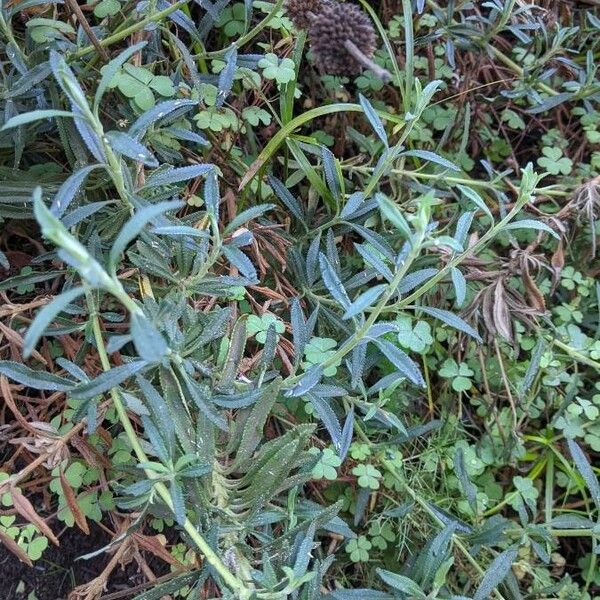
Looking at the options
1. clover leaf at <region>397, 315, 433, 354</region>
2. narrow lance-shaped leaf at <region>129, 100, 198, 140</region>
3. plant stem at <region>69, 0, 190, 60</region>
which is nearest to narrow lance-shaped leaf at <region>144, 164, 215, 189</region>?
narrow lance-shaped leaf at <region>129, 100, 198, 140</region>

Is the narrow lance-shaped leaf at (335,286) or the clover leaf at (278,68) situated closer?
the narrow lance-shaped leaf at (335,286)

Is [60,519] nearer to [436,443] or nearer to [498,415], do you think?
[436,443]

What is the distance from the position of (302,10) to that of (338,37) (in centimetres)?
18

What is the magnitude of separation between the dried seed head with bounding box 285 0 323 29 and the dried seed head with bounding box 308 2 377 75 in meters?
0.11

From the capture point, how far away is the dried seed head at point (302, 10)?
108cm

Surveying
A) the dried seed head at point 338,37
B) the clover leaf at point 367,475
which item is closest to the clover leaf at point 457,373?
the clover leaf at point 367,475

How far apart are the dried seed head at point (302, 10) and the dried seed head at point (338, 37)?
106mm

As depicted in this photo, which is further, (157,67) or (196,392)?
(157,67)

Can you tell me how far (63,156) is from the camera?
1375mm

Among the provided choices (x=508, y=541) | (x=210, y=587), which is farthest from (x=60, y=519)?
(x=508, y=541)

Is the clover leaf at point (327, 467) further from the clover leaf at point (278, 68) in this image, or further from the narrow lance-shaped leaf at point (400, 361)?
the clover leaf at point (278, 68)

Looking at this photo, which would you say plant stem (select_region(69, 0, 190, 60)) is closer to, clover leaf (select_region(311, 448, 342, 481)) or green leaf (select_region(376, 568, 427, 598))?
clover leaf (select_region(311, 448, 342, 481))

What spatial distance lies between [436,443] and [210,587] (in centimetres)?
57

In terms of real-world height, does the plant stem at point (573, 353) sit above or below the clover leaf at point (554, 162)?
below
